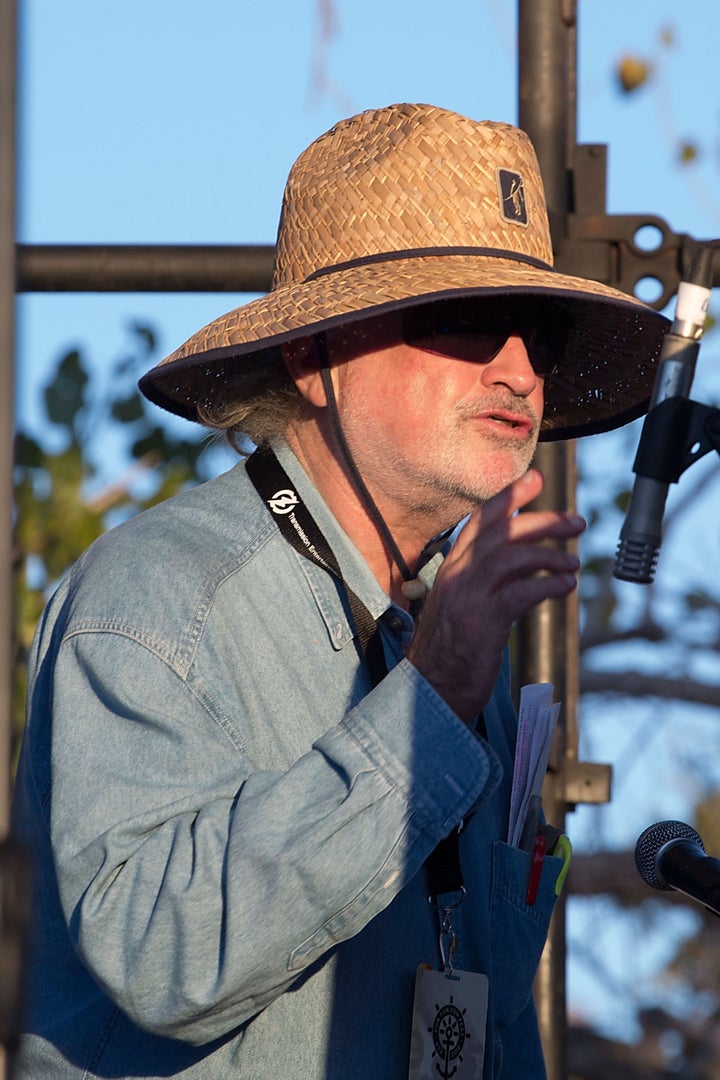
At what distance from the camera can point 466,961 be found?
2.35 meters

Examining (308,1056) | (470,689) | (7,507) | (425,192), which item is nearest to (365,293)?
(425,192)

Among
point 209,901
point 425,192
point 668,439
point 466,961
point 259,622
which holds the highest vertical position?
point 425,192

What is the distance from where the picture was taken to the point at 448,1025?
7.25ft

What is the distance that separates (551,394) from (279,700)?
3.83 feet

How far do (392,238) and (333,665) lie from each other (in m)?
0.75

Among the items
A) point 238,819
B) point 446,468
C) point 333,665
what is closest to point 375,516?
point 446,468

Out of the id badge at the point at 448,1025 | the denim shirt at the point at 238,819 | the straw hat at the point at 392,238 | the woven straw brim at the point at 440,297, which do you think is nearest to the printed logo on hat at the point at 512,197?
the straw hat at the point at 392,238

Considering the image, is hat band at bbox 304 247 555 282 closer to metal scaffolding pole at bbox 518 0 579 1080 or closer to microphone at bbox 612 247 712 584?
metal scaffolding pole at bbox 518 0 579 1080

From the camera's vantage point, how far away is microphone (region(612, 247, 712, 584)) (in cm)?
163

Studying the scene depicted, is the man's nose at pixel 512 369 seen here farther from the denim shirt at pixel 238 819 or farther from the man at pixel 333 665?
the denim shirt at pixel 238 819

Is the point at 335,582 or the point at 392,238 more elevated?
the point at 392,238

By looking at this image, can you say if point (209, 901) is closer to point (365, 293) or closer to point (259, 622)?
point (259, 622)

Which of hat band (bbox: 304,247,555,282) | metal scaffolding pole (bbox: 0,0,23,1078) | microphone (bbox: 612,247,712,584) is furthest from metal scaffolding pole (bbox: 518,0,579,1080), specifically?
metal scaffolding pole (bbox: 0,0,23,1078)

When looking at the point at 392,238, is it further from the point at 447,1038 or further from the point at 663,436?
the point at 447,1038
